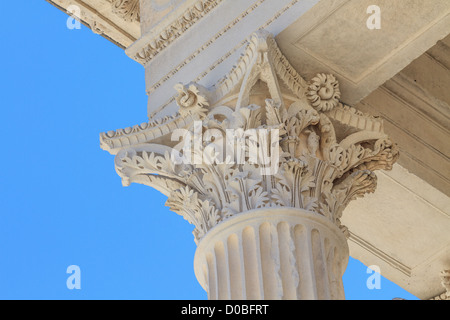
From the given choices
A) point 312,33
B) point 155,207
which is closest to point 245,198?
point 312,33

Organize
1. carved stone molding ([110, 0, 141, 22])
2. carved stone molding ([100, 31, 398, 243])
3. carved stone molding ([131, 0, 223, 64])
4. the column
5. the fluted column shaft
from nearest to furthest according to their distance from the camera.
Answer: the fluted column shaft < the column < carved stone molding ([100, 31, 398, 243]) < carved stone molding ([131, 0, 223, 64]) < carved stone molding ([110, 0, 141, 22])

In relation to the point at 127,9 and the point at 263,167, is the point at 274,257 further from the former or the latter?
the point at 127,9

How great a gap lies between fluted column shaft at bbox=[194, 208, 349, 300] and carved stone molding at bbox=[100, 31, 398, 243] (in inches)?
6.4

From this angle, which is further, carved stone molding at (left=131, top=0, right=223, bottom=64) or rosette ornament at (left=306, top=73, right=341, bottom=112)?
carved stone molding at (left=131, top=0, right=223, bottom=64)

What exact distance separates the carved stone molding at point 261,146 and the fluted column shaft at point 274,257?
0.53 ft

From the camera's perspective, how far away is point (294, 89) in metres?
10.7

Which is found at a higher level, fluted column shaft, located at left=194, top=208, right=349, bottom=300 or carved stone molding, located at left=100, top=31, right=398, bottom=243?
carved stone molding, located at left=100, top=31, right=398, bottom=243

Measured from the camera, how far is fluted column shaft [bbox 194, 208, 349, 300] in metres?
9.27

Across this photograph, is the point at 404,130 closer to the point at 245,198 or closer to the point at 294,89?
the point at 294,89
